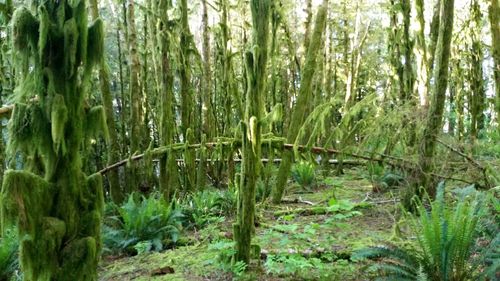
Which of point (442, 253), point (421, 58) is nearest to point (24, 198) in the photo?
point (442, 253)

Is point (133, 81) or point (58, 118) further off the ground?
point (133, 81)

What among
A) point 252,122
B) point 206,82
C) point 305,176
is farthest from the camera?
point 206,82

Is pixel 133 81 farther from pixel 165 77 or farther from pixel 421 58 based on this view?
pixel 421 58

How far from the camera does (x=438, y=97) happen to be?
213 inches

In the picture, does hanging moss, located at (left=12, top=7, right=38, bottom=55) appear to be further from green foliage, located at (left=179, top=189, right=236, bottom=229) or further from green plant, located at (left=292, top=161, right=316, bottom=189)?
green plant, located at (left=292, top=161, right=316, bottom=189)

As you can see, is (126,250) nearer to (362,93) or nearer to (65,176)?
(65,176)

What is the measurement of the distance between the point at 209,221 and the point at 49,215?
13.7ft

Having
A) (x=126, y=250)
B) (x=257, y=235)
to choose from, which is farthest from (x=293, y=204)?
(x=126, y=250)

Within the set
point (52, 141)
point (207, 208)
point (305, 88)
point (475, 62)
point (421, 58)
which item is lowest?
point (207, 208)

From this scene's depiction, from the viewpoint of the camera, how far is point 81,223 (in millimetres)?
2980

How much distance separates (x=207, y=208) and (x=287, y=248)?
267 centimetres

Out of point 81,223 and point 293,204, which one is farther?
point 293,204

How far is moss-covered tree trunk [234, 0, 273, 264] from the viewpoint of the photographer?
3.99m

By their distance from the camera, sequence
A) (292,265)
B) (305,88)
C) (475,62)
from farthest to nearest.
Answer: (475,62) < (305,88) < (292,265)
